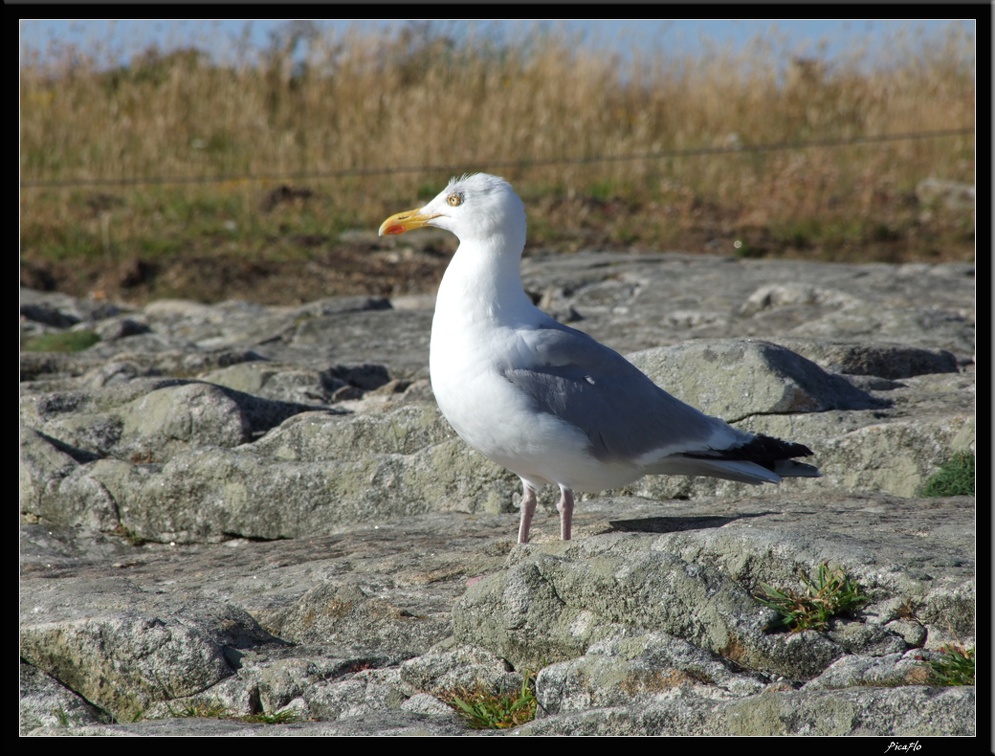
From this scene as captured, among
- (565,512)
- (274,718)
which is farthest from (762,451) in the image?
(274,718)

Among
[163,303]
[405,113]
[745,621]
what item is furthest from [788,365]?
[405,113]

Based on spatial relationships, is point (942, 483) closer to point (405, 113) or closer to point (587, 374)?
point (587, 374)

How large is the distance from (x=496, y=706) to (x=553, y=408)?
1170 mm

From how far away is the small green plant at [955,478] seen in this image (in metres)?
4.43

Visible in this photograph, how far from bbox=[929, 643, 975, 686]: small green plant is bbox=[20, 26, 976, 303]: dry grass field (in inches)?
331

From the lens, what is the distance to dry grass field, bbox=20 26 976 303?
39.8 feet

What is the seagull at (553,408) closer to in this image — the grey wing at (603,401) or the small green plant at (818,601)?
the grey wing at (603,401)

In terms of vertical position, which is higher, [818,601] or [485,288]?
[485,288]

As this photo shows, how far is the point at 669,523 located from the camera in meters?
3.98

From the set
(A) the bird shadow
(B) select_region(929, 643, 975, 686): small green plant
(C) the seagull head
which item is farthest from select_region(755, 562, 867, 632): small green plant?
(C) the seagull head

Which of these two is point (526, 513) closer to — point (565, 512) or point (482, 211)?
point (565, 512)

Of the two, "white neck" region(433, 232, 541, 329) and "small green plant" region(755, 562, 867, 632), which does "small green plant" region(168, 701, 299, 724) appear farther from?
"white neck" region(433, 232, 541, 329)

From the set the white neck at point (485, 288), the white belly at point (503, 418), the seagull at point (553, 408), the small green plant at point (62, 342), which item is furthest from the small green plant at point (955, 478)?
the small green plant at point (62, 342)

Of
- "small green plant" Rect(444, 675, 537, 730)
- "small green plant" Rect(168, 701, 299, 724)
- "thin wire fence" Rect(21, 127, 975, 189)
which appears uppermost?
"thin wire fence" Rect(21, 127, 975, 189)
